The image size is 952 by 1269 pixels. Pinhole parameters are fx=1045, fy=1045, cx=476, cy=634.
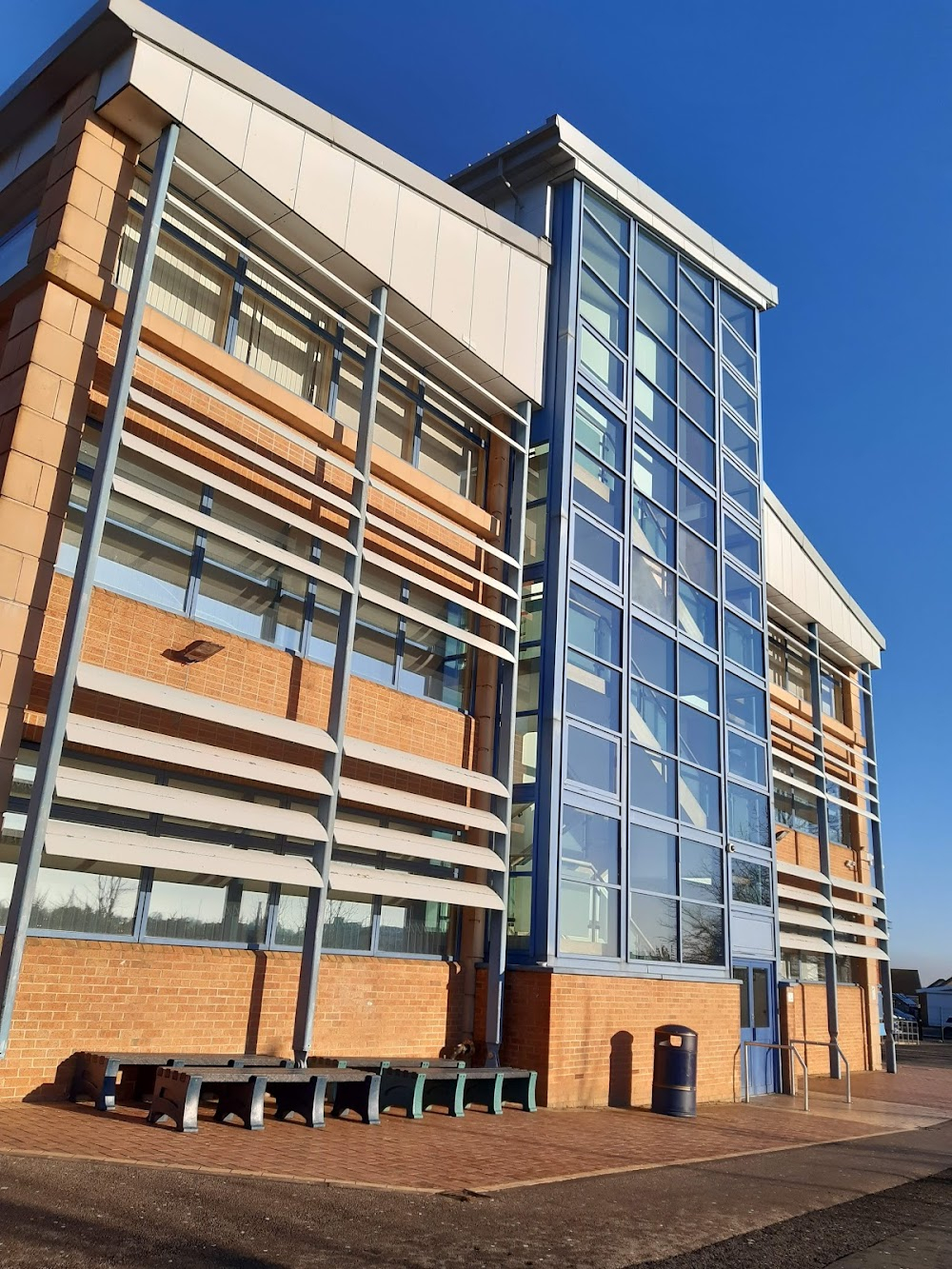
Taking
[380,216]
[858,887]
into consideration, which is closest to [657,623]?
[380,216]

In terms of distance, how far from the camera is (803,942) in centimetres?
2195

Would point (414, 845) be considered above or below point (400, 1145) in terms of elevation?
above

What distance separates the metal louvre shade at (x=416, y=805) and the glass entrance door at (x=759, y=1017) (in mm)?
6758

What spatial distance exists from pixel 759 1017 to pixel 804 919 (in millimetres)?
4257

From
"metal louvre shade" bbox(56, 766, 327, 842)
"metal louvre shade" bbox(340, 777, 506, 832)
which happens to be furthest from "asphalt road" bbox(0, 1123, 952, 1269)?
"metal louvre shade" bbox(340, 777, 506, 832)

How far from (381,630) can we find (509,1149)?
21.2ft

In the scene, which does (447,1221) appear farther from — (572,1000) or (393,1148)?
(572,1000)

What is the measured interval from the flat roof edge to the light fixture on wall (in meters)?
14.5

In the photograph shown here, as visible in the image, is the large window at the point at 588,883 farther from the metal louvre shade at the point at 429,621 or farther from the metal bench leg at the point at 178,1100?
the metal bench leg at the point at 178,1100

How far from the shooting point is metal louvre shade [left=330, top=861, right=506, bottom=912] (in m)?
11.5

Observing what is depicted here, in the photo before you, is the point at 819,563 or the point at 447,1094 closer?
the point at 447,1094

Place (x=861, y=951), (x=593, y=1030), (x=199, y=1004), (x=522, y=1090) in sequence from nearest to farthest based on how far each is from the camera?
(x=199, y=1004) → (x=522, y=1090) → (x=593, y=1030) → (x=861, y=951)

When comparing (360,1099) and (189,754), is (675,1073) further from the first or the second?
(189,754)

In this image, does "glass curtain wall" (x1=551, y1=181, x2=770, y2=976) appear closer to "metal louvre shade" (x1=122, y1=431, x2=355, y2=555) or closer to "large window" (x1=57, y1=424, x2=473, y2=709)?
"large window" (x1=57, y1=424, x2=473, y2=709)
